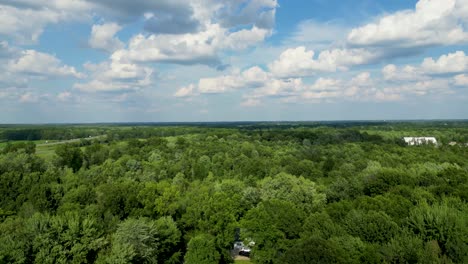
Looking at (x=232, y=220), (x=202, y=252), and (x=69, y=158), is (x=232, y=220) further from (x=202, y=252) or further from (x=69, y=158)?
(x=69, y=158)

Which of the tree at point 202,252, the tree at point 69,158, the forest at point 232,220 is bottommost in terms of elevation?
the tree at point 202,252

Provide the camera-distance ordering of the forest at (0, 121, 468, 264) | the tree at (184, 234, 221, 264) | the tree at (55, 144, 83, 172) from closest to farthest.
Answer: the forest at (0, 121, 468, 264) < the tree at (184, 234, 221, 264) < the tree at (55, 144, 83, 172)

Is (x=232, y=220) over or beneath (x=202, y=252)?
over

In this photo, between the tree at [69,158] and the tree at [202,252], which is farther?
the tree at [69,158]

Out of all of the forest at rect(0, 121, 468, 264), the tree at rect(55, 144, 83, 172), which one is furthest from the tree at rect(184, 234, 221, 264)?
the tree at rect(55, 144, 83, 172)

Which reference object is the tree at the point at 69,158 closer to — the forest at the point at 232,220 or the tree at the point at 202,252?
the forest at the point at 232,220

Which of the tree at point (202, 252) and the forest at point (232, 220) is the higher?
the forest at point (232, 220)

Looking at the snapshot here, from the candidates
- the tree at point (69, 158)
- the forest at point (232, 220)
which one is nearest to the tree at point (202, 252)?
the forest at point (232, 220)

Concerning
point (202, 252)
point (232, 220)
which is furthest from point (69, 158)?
point (202, 252)

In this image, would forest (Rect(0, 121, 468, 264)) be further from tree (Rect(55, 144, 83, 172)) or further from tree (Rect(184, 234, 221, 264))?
tree (Rect(55, 144, 83, 172))

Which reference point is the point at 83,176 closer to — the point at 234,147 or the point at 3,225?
the point at 3,225

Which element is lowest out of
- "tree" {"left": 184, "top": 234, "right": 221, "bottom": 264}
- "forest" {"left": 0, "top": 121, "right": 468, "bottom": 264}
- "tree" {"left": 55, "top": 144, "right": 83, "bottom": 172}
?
"tree" {"left": 184, "top": 234, "right": 221, "bottom": 264}
